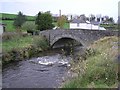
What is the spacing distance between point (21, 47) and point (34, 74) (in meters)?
11.5

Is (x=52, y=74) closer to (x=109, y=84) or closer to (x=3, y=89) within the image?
(x=3, y=89)

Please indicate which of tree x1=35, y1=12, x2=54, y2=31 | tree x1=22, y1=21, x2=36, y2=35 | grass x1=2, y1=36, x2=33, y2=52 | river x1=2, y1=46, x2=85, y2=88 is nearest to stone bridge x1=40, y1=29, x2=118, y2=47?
grass x1=2, y1=36, x2=33, y2=52

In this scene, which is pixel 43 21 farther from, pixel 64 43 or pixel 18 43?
pixel 18 43

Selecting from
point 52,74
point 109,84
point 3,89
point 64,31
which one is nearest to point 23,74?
point 52,74

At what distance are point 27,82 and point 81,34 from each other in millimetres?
18472

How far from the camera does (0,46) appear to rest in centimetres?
3058

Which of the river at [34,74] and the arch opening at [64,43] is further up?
the arch opening at [64,43]

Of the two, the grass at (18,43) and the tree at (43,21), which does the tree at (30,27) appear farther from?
the grass at (18,43)

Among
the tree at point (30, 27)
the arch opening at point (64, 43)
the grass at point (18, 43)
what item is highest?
the tree at point (30, 27)

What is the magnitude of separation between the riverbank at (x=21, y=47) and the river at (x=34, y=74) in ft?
5.04

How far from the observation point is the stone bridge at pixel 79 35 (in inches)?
1280

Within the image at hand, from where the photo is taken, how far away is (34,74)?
21344 millimetres

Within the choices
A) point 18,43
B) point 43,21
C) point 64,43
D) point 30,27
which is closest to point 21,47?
point 18,43

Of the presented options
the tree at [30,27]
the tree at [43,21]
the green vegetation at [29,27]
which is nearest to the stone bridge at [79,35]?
the tree at [30,27]
